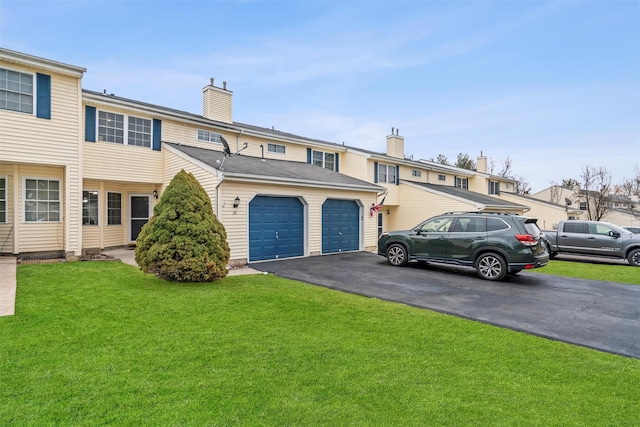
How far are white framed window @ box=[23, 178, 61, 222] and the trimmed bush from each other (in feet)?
17.8

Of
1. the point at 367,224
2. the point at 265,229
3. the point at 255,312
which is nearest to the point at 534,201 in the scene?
the point at 367,224

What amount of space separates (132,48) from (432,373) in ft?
59.0

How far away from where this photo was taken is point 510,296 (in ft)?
24.9

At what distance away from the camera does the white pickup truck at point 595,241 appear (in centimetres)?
1345

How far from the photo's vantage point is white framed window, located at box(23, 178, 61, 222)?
426 inches

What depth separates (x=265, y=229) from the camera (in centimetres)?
1195

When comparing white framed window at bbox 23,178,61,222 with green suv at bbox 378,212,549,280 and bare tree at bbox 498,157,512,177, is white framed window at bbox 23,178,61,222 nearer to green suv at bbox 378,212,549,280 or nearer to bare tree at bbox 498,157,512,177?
green suv at bbox 378,212,549,280

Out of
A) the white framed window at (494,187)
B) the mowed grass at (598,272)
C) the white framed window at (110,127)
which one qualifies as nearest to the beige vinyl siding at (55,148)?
the white framed window at (110,127)

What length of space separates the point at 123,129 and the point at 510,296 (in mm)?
13257

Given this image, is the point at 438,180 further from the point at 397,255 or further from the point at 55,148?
the point at 55,148

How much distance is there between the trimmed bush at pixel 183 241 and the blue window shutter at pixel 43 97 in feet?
17.2

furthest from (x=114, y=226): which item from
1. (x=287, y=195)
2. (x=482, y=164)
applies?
(x=482, y=164)

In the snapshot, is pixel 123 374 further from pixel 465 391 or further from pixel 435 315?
pixel 435 315

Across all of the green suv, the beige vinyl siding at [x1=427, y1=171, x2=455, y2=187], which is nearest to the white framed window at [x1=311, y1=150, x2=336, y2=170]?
the beige vinyl siding at [x1=427, y1=171, x2=455, y2=187]
